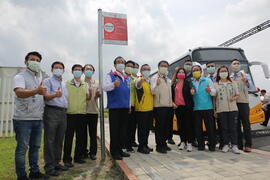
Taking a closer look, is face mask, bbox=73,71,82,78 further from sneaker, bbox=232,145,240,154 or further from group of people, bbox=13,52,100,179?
sneaker, bbox=232,145,240,154

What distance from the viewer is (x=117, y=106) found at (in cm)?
367

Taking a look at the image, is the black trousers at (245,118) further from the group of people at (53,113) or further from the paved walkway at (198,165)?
the group of people at (53,113)

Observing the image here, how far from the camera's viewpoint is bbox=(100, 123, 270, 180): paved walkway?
268 cm

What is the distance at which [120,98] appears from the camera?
3705 mm

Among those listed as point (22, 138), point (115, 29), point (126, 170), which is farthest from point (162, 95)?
point (22, 138)

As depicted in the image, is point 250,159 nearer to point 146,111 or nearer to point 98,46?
point 146,111

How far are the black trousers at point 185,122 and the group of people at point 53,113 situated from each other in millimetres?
1976

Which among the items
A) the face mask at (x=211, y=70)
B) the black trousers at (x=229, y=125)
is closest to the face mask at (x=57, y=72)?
the face mask at (x=211, y=70)

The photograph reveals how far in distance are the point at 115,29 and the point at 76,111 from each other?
2.17 m

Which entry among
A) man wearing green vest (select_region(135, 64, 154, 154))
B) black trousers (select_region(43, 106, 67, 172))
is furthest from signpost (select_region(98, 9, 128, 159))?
black trousers (select_region(43, 106, 67, 172))

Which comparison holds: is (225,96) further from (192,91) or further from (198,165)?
(198,165)

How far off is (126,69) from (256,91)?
4.38 meters

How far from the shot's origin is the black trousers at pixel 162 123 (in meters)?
4.09

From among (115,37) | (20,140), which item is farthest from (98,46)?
(20,140)
